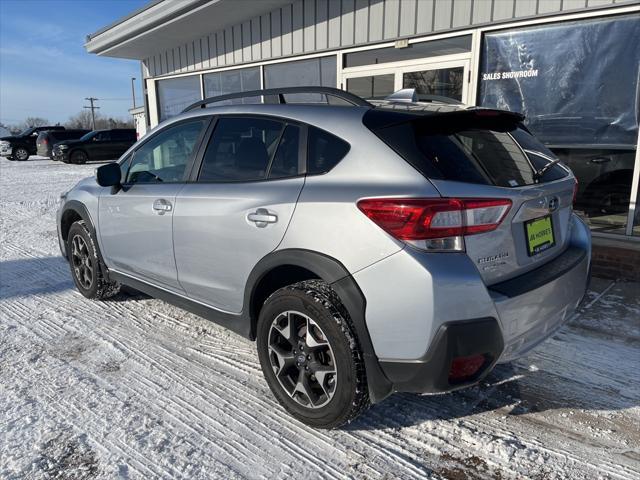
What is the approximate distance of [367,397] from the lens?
2309 mm

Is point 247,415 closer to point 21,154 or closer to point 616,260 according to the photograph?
point 616,260

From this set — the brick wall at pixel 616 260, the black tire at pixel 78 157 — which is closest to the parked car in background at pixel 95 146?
the black tire at pixel 78 157

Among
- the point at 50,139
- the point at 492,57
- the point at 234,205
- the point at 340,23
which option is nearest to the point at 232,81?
the point at 340,23

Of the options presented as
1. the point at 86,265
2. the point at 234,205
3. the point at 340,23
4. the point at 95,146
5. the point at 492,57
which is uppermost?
the point at 340,23

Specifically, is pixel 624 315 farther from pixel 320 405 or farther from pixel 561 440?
pixel 320 405

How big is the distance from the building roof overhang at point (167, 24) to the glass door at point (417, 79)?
1.78 metres

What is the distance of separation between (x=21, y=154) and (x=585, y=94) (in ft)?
89.9

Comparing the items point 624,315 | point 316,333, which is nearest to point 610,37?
point 624,315

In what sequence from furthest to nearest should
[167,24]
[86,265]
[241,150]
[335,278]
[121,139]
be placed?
[121,139] → [167,24] → [86,265] → [241,150] → [335,278]

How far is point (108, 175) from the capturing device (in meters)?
3.65

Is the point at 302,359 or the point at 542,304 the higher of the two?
the point at 542,304

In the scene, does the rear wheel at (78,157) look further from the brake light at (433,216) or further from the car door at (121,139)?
the brake light at (433,216)

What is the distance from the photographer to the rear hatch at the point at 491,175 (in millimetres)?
2131

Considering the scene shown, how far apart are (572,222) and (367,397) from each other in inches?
67.7
